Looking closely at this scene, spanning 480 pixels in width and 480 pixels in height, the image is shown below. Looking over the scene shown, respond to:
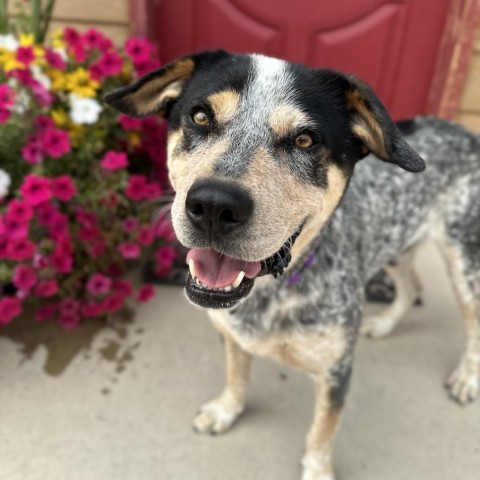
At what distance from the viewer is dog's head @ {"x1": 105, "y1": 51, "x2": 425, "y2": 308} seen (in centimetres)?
139

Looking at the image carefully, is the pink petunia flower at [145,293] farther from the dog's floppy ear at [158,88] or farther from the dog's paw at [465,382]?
the dog's paw at [465,382]

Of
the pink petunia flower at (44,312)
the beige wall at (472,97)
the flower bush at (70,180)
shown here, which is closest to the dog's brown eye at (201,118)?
the flower bush at (70,180)

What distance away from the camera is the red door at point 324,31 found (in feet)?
11.5

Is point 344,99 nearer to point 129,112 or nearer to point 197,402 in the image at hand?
point 129,112

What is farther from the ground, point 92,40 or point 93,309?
point 92,40

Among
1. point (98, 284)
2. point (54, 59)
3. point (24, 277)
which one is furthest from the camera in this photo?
point (98, 284)

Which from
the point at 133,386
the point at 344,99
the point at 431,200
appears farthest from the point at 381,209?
the point at 133,386

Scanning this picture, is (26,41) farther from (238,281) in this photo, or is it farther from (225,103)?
(238,281)

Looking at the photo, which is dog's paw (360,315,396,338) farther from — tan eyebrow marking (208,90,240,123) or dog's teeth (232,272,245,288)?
tan eyebrow marking (208,90,240,123)

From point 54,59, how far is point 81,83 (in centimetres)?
19

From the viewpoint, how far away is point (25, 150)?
8.65 feet

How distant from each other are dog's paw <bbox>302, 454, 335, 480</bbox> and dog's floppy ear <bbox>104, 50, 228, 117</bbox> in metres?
1.65

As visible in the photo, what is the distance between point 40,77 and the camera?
276cm

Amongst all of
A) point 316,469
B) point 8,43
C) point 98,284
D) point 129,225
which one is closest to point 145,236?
point 129,225
